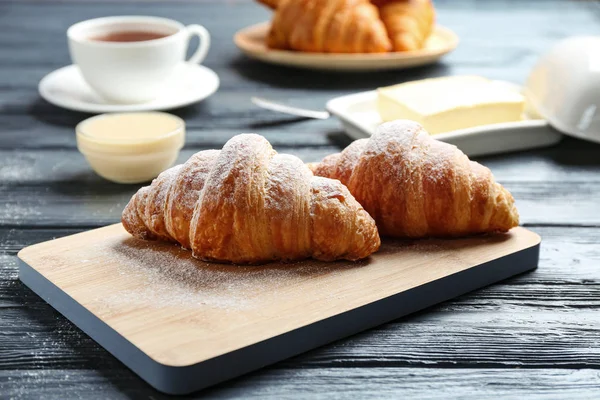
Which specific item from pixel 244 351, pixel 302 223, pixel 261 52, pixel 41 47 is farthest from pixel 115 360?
pixel 41 47

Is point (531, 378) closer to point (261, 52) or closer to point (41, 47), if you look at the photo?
point (261, 52)

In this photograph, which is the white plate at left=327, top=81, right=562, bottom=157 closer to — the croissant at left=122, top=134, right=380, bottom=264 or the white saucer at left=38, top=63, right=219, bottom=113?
the white saucer at left=38, top=63, right=219, bottom=113

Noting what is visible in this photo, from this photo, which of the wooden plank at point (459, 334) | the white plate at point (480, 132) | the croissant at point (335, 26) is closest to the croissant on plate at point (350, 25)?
the croissant at point (335, 26)

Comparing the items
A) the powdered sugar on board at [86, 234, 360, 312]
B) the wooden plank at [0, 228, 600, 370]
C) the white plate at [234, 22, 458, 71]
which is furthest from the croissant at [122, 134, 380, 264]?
the white plate at [234, 22, 458, 71]

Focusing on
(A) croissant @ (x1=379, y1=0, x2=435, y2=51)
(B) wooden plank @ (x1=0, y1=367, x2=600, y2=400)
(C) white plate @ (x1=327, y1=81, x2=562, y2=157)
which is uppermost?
(A) croissant @ (x1=379, y1=0, x2=435, y2=51)

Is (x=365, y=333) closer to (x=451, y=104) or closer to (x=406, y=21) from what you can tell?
(x=451, y=104)

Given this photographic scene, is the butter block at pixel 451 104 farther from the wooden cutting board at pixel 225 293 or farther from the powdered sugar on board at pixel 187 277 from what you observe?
the powdered sugar on board at pixel 187 277
